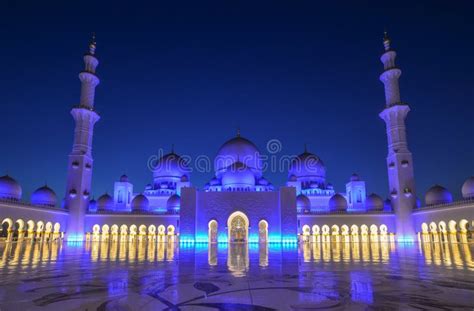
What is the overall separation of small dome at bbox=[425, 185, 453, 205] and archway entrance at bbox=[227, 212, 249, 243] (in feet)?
44.8

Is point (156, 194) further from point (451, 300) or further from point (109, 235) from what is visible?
point (451, 300)

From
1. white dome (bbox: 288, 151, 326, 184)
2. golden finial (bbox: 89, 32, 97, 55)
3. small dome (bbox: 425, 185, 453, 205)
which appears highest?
golden finial (bbox: 89, 32, 97, 55)

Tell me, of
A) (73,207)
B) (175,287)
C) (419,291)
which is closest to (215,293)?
(175,287)

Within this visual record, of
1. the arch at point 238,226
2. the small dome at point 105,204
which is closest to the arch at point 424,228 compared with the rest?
the arch at point 238,226

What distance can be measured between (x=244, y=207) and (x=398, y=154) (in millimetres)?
12379

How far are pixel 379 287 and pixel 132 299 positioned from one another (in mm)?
2927

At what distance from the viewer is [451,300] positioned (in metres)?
3.45

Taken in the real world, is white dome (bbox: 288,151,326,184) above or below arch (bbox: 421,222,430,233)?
above

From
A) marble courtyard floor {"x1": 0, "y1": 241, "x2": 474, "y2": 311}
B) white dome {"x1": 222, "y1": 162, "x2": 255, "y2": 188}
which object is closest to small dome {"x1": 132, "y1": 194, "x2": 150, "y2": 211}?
white dome {"x1": 222, "y1": 162, "x2": 255, "y2": 188}

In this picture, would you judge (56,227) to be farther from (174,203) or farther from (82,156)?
(174,203)

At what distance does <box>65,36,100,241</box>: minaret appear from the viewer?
1033 inches

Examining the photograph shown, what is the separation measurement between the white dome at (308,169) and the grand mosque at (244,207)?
0.10 m

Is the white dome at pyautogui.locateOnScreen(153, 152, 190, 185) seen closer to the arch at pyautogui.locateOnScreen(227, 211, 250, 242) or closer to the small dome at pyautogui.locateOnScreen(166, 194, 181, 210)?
the small dome at pyautogui.locateOnScreen(166, 194, 181, 210)

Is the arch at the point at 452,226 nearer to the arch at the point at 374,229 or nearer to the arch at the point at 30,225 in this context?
the arch at the point at 374,229
